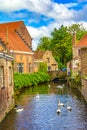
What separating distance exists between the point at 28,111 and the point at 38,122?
14.5 feet

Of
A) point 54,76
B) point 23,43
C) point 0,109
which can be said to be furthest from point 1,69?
point 54,76

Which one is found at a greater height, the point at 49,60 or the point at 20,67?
the point at 49,60

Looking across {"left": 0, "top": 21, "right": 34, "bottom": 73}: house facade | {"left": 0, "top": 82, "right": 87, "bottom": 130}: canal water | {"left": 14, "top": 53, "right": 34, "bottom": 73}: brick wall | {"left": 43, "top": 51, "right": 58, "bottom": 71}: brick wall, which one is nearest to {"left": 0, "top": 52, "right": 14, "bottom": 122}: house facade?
{"left": 0, "top": 82, "right": 87, "bottom": 130}: canal water

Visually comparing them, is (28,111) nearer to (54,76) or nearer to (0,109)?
(0,109)

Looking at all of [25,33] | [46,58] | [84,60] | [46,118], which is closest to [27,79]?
[25,33]

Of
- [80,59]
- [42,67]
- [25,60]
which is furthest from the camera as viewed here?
[42,67]

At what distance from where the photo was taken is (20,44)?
56406 millimetres

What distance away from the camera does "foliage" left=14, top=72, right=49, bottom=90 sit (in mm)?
44744

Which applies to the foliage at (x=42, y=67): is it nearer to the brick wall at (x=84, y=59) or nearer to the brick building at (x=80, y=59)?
the brick building at (x=80, y=59)

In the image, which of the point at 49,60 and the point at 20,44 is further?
the point at 49,60

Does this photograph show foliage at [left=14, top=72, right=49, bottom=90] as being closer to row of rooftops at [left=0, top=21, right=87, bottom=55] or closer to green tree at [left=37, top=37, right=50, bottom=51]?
row of rooftops at [left=0, top=21, right=87, bottom=55]

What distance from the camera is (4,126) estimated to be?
20531 millimetres

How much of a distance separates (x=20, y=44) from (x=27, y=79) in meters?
7.84

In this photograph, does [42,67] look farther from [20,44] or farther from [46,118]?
[46,118]
